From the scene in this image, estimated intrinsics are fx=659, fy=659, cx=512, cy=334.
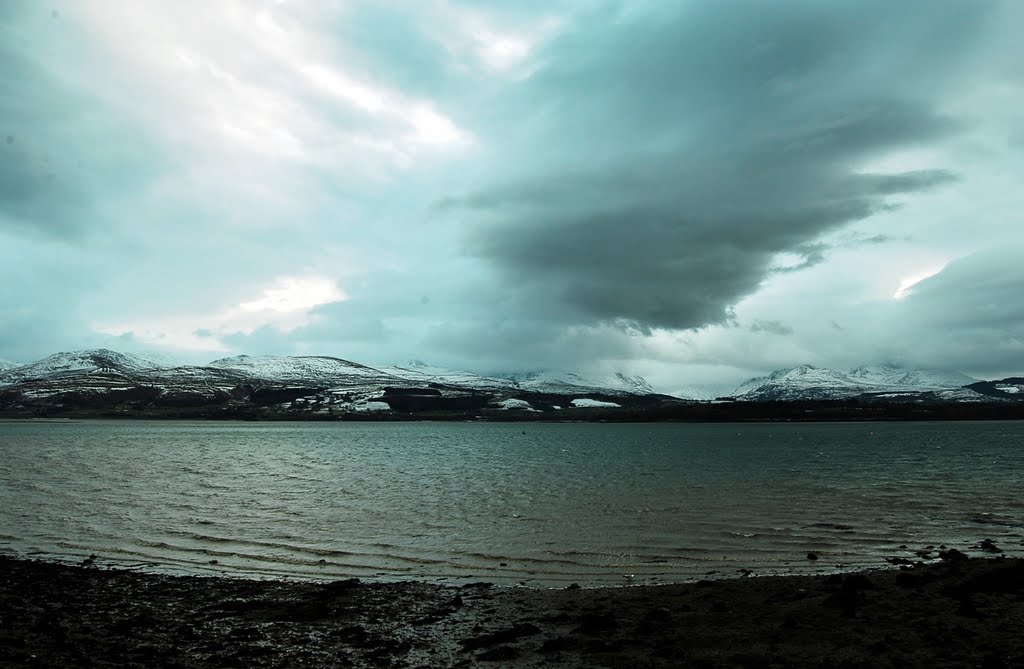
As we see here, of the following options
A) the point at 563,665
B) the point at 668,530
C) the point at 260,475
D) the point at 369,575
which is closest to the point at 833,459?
the point at 668,530

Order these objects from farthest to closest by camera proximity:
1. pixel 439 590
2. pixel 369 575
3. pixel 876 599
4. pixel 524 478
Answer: pixel 524 478
pixel 369 575
pixel 439 590
pixel 876 599

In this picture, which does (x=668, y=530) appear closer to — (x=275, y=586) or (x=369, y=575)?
(x=369, y=575)

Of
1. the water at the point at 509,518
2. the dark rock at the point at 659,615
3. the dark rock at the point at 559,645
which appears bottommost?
the water at the point at 509,518

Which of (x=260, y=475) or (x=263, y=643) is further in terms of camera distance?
(x=260, y=475)

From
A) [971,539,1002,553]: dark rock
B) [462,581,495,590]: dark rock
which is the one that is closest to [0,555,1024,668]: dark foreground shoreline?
[462,581,495,590]: dark rock

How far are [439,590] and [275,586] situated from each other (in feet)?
21.4

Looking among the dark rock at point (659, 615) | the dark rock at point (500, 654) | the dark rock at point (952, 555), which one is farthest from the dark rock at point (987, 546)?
the dark rock at point (500, 654)

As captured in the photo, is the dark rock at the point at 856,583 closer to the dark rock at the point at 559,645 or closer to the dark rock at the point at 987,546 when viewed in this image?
the dark rock at the point at 559,645

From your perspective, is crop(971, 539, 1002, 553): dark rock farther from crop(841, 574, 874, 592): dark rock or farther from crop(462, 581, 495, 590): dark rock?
crop(462, 581, 495, 590): dark rock

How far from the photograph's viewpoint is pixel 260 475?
73312mm

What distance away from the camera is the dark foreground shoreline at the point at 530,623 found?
1627cm

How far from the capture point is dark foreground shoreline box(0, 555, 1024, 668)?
16266 mm

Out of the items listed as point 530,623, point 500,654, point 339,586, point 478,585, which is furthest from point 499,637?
point 339,586

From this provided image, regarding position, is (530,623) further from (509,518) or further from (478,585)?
(509,518)
